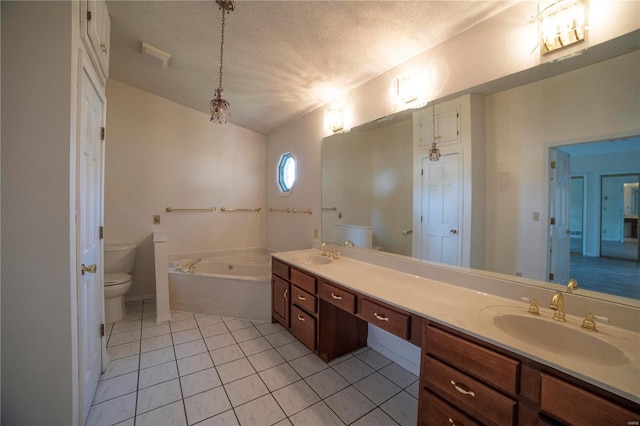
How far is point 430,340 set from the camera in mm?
1127

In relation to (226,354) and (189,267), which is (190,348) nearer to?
(226,354)

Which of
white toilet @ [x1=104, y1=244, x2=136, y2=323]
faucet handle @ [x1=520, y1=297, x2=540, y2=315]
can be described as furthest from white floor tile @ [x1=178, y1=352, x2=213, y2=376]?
faucet handle @ [x1=520, y1=297, x2=540, y2=315]

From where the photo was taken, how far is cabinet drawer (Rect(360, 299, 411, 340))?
4.09 ft

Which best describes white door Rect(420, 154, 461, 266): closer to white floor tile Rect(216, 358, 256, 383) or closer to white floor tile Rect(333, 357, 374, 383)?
white floor tile Rect(333, 357, 374, 383)

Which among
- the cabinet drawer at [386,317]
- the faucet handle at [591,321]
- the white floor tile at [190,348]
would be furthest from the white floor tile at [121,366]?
the faucet handle at [591,321]

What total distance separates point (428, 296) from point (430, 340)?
0.28 meters

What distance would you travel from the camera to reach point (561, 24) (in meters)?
1.13

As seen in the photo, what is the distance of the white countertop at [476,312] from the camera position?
736 mm

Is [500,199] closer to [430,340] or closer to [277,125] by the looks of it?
[430,340]

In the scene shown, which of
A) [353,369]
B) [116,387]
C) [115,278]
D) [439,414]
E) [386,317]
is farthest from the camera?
[115,278]

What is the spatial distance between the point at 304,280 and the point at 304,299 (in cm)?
16

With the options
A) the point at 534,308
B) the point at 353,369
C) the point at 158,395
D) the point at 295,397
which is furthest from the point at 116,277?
the point at 534,308

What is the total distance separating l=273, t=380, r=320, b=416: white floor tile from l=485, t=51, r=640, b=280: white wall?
4.50ft

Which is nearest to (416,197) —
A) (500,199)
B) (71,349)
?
(500,199)
